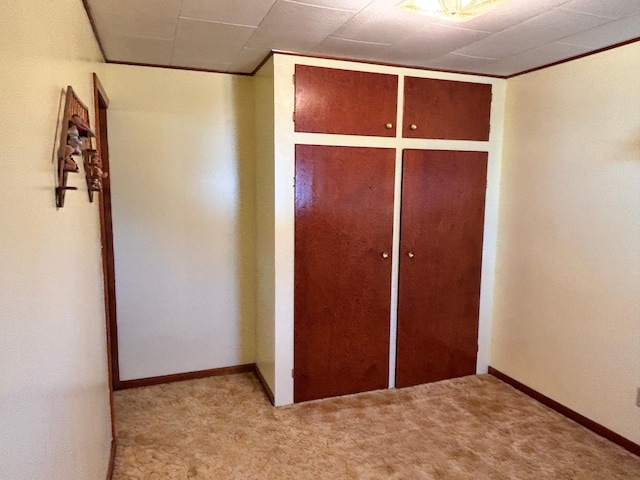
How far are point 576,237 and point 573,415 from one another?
1.10 metres

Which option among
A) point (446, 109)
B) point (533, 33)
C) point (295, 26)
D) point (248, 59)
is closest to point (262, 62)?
point (248, 59)

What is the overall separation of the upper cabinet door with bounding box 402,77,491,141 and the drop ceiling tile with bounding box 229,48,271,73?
0.95 meters

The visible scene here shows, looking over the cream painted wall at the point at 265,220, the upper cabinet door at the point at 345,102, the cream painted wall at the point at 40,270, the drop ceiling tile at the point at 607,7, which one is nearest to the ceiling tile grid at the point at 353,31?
the drop ceiling tile at the point at 607,7

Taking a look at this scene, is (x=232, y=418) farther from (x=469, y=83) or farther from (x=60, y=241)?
(x=469, y=83)

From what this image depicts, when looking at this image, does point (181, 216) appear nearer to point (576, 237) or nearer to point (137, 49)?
point (137, 49)

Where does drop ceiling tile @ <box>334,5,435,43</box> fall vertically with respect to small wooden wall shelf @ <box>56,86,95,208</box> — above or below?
above

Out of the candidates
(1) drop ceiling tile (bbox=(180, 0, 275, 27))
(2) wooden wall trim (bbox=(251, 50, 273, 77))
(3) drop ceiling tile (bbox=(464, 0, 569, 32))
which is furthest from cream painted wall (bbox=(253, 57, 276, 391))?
(3) drop ceiling tile (bbox=(464, 0, 569, 32))

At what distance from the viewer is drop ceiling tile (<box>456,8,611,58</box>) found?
2.01 m

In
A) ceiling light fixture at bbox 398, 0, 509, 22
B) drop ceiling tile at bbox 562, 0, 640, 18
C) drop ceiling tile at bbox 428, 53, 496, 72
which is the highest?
drop ceiling tile at bbox 428, 53, 496, 72

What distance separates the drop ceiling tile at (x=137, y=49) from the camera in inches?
93.7

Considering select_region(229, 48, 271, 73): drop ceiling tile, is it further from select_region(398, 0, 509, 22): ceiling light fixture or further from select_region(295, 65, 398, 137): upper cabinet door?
select_region(398, 0, 509, 22): ceiling light fixture

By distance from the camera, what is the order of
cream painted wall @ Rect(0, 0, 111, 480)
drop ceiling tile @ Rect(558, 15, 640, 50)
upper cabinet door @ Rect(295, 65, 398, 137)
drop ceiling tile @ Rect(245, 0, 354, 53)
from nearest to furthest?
cream painted wall @ Rect(0, 0, 111, 480)
drop ceiling tile @ Rect(245, 0, 354, 53)
drop ceiling tile @ Rect(558, 15, 640, 50)
upper cabinet door @ Rect(295, 65, 398, 137)

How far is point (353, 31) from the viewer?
223 centimetres

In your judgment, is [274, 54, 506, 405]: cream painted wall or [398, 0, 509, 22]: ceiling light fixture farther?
[274, 54, 506, 405]: cream painted wall
